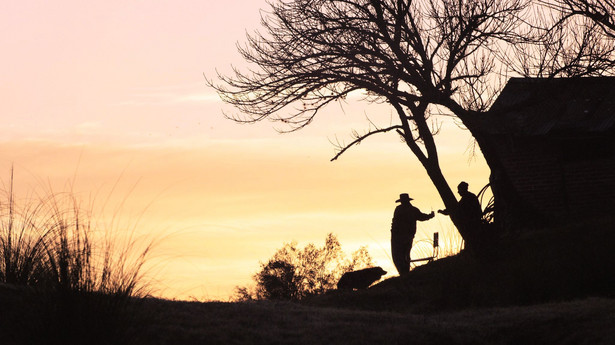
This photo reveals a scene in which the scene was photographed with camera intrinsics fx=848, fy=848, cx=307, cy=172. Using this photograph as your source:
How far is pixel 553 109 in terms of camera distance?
2398 centimetres

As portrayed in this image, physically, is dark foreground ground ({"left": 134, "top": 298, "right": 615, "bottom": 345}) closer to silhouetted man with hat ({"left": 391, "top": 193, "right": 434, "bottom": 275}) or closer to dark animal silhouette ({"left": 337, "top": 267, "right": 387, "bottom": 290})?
silhouetted man with hat ({"left": 391, "top": 193, "right": 434, "bottom": 275})

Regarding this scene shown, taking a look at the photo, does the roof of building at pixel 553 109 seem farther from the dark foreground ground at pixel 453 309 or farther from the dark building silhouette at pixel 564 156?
the dark foreground ground at pixel 453 309

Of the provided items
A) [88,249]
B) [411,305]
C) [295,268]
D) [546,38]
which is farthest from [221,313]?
[295,268]

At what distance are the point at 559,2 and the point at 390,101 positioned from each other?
175 inches

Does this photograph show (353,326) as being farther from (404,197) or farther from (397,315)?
(404,197)

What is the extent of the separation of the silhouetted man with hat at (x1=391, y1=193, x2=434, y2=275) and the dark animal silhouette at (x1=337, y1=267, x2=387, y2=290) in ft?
1.72

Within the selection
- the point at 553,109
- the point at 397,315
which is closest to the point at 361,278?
the point at 553,109

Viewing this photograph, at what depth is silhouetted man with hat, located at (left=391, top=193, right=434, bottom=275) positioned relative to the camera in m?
20.1

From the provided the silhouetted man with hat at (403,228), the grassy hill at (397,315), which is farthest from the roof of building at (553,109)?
the grassy hill at (397,315)

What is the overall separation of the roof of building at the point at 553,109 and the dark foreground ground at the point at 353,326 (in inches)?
336

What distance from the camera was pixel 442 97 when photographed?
65.0 feet

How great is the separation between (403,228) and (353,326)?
946 centimetres

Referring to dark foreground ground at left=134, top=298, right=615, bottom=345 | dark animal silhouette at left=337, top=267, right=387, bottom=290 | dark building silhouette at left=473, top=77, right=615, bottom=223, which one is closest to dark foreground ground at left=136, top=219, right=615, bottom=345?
dark foreground ground at left=134, top=298, right=615, bottom=345

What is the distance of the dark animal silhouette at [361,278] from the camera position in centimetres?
2053
